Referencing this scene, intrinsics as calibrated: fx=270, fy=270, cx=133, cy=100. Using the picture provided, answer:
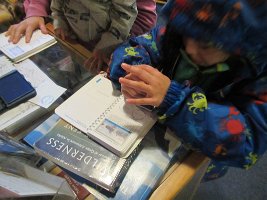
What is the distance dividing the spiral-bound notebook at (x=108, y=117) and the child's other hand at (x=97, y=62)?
13 cm

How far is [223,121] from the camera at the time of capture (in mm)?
500

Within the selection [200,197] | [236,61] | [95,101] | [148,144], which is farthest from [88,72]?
[200,197]

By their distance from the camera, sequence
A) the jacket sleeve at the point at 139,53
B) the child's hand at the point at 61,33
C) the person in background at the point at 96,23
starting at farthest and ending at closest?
the child's hand at the point at 61,33 < the person in background at the point at 96,23 < the jacket sleeve at the point at 139,53

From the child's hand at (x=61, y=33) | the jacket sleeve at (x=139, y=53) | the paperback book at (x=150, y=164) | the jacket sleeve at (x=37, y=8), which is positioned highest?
the jacket sleeve at (x=139, y=53)

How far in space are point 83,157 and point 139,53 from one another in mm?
272

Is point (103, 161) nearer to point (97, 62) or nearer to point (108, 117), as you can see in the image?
point (108, 117)

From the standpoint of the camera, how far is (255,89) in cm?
50

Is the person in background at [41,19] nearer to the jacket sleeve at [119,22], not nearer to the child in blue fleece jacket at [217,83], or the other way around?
the jacket sleeve at [119,22]

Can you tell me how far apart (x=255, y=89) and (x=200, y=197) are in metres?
0.77

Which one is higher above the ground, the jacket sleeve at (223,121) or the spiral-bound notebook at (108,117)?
the jacket sleeve at (223,121)

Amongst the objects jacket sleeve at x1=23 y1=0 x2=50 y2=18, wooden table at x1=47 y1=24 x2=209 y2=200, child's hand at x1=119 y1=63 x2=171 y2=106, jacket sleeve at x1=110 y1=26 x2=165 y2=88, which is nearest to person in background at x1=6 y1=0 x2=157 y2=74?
jacket sleeve at x1=23 y1=0 x2=50 y2=18

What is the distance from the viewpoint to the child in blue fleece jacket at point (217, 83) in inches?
16.5

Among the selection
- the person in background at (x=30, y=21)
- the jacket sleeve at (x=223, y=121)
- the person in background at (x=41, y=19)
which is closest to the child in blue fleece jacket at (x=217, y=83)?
the jacket sleeve at (x=223, y=121)


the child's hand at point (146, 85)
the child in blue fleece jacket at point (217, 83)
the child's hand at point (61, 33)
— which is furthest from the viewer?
the child's hand at point (61, 33)
